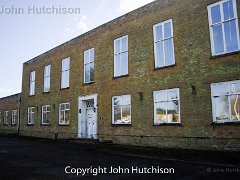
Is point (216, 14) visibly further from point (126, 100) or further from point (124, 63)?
point (126, 100)

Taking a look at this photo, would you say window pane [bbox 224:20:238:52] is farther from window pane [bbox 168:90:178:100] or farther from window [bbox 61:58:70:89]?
window [bbox 61:58:70:89]

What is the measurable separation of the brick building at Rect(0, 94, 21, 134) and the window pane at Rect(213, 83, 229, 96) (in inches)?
1035

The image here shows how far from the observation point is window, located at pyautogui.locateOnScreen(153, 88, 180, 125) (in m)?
13.2

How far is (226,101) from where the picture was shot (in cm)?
1133

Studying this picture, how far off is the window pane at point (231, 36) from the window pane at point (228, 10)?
0.31 m

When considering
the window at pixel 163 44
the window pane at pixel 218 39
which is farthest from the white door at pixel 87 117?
the window pane at pixel 218 39

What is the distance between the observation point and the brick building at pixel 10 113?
32312mm

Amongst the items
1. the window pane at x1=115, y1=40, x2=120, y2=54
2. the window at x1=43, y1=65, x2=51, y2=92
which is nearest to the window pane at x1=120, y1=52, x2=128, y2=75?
the window pane at x1=115, y1=40, x2=120, y2=54

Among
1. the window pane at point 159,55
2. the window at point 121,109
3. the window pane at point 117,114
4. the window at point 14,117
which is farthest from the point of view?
the window at point 14,117

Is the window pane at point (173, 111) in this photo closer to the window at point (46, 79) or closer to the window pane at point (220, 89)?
the window pane at point (220, 89)

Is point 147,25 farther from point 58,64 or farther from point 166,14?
point 58,64

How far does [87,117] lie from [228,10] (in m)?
12.2

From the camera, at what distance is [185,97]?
12.8 meters

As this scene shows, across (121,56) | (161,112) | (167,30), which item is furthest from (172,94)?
(121,56)
